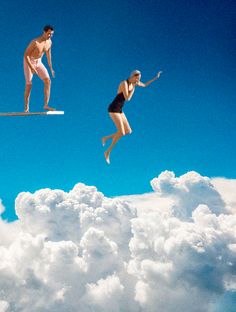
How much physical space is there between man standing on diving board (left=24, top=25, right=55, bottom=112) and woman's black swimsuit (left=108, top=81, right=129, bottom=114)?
306 centimetres

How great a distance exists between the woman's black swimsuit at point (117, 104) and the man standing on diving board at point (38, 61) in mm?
3057

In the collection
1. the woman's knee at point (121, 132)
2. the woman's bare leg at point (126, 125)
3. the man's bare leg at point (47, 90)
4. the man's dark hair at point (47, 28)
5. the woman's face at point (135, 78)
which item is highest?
the man's dark hair at point (47, 28)

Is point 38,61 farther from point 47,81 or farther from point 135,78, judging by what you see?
point 135,78

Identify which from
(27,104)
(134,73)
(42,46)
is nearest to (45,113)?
(27,104)

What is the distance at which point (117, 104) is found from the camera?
56.6 ft

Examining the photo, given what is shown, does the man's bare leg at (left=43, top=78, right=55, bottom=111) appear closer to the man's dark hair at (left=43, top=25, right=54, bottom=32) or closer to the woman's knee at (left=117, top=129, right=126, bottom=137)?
the man's dark hair at (left=43, top=25, right=54, bottom=32)

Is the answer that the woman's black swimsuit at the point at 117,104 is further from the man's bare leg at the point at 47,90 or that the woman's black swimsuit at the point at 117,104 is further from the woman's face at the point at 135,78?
the man's bare leg at the point at 47,90

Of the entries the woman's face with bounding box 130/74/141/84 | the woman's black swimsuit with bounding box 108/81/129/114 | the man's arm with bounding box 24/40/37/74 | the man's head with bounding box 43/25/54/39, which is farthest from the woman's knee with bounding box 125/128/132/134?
the man's head with bounding box 43/25/54/39

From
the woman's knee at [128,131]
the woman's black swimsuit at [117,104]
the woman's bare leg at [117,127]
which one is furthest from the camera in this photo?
the woman's knee at [128,131]

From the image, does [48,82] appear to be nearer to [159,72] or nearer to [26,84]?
[26,84]

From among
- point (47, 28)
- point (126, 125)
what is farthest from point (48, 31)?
point (126, 125)

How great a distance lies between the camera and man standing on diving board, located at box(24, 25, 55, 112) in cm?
1727

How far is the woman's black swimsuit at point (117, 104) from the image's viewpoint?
17203 millimetres

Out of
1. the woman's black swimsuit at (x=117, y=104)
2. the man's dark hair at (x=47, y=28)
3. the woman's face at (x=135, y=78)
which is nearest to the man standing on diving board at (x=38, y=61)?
the man's dark hair at (x=47, y=28)
